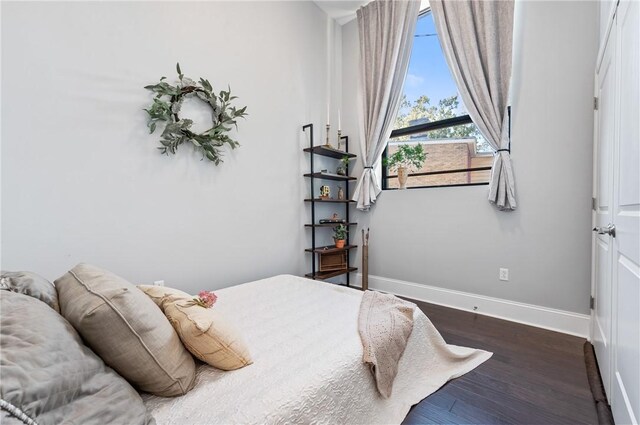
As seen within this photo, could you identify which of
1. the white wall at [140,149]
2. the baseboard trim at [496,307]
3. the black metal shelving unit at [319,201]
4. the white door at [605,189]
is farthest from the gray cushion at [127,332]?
the baseboard trim at [496,307]

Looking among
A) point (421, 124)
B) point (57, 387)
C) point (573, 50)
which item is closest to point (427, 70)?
point (421, 124)

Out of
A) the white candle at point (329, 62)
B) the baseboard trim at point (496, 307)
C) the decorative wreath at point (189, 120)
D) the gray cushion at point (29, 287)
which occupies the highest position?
the white candle at point (329, 62)

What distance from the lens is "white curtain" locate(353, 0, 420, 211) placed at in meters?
3.08

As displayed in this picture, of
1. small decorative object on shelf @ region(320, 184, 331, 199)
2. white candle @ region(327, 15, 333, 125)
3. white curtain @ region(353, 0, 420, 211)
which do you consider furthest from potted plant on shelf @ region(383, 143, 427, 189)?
white candle @ region(327, 15, 333, 125)

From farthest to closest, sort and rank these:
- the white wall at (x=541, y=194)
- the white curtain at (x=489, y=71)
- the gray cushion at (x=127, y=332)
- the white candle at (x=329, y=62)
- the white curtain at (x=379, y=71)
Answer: the white candle at (x=329, y=62) < the white curtain at (x=379, y=71) < the white curtain at (x=489, y=71) < the white wall at (x=541, y=194) < the gray cushion at (x=127, y=332)

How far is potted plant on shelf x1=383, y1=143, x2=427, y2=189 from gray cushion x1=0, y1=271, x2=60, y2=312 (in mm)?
2998

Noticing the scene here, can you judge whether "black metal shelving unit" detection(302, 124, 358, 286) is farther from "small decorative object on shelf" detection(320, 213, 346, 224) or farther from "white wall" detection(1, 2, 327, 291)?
"white wall" detection(1, 2, 327, 291)

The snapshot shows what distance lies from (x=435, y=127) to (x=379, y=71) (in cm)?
94

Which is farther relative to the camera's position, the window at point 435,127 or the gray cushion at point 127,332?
the window at point 435,127

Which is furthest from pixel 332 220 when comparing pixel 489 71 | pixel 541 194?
pixel 489 71

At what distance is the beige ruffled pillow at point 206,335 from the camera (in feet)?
3.23

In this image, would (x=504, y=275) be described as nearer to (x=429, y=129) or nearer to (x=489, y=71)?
(x=429, y=129)

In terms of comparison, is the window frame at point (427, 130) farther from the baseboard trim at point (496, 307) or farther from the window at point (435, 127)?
the baseboard trim at point (496, 307)

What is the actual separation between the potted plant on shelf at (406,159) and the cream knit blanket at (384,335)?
73.6 inches
